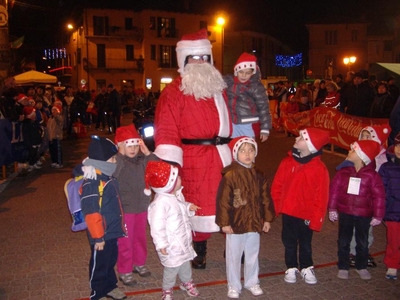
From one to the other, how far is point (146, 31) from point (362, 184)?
4620cm

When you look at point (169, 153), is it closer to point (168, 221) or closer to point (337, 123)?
point (168, 221)

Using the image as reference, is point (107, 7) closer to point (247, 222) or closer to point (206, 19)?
point (206, 19)

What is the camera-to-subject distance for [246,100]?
5.21m

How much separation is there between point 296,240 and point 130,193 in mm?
1819

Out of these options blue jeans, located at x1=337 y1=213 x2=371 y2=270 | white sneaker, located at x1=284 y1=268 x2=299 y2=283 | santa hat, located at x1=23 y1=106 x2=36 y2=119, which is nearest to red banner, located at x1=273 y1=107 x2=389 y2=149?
blue jeans, located at x1=337 y1=213 x2=371 y2=270

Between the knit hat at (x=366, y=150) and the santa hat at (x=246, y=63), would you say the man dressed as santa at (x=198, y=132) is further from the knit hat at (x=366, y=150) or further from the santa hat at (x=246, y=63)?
Answer: the knit hat at (x=366, y=150)

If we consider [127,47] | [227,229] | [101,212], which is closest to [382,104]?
[227,229]

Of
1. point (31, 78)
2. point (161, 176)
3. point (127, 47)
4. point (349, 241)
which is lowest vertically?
point (349, 241)

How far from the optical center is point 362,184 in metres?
4.72

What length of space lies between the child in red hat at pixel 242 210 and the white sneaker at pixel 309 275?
558mm

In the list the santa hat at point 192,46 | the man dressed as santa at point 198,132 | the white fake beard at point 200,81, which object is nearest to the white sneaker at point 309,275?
the man dressed as santa at point 198,132

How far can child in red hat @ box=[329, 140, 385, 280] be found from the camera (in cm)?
471

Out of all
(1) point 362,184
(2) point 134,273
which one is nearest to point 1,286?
(2) point 134,273

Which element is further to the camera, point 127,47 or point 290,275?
point 127,47
